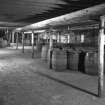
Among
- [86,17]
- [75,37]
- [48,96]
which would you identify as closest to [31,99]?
[48,96]

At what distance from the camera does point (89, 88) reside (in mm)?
3418

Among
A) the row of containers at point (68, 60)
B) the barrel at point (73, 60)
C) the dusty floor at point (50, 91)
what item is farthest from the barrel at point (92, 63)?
the barrel at point (73, 60)

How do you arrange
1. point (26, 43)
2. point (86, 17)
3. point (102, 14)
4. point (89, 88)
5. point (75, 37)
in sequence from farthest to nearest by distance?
point (26, 43), point (75, 37), point (89, 88), point (86, 17), point (102, 14)

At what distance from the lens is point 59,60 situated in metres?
4.94

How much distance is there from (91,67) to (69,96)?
185 cm

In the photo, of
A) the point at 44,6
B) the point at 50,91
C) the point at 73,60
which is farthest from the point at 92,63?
the point at 44,6

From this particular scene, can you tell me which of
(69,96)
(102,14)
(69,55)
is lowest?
(69,96)

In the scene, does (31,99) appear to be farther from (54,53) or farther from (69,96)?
(54,53)

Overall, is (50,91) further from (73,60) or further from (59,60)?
(73,60)

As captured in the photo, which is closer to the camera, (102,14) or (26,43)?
(102,14)

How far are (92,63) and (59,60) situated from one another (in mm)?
1094

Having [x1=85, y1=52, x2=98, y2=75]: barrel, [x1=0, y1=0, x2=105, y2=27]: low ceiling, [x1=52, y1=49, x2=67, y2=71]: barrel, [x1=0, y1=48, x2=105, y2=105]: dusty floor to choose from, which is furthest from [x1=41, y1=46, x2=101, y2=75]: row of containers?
[x1=0, y1=0, x2=105, y2=27]: low ceiling

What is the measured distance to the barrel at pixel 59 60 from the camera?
4.90m

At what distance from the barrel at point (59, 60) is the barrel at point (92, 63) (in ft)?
2.55
